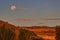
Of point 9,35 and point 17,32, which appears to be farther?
point 17,32

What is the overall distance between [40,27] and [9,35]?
3.38m

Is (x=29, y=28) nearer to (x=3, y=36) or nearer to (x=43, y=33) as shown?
(x=43, y=33)

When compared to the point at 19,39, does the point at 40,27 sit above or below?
above

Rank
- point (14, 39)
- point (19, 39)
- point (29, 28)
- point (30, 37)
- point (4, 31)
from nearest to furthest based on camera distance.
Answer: point (4, 31) < point (14, 39) < point (19, 39) < point (30, 37) < point (29, 28)

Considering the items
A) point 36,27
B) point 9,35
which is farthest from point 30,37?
point 9,35

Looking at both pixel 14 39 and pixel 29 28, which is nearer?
pixel 14 39

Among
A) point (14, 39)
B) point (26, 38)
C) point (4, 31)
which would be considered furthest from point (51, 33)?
point (4, 31)

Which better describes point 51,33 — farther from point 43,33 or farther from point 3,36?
point 3,36

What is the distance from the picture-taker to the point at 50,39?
10750mm

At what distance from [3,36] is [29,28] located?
3.10 metres

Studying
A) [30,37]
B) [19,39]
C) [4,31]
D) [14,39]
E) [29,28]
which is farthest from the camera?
[29,28]

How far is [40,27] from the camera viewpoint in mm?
10719

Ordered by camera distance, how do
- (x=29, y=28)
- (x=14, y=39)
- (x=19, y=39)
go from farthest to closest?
(x=29, y=28)
(x=19, y=39)
(x=14, y=39)

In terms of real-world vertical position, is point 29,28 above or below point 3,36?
above
